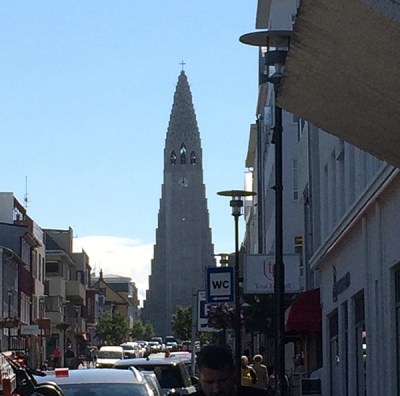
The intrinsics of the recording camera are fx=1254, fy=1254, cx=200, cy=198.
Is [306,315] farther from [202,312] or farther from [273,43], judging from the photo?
[273,43]

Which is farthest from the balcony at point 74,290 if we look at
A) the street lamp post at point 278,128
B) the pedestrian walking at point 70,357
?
the street lamp post at point 278,128

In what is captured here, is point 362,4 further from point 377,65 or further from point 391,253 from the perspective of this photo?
point 391,253

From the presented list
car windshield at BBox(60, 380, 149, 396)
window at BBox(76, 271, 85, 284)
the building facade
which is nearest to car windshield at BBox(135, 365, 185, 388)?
the building facade

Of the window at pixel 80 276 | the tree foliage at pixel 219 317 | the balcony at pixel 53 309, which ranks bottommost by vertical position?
the tree foliage at pixel 219 317

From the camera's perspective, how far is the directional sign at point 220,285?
2903cm

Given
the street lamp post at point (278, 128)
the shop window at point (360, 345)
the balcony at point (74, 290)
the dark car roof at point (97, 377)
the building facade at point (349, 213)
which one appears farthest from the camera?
the balcony at point (74, 290)

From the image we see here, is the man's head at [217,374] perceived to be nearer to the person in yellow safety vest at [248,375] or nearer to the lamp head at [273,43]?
the lamp head at [273,43]

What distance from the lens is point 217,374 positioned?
6688 millimetres

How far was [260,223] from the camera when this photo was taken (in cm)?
7825

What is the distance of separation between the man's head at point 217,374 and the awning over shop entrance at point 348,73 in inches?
108

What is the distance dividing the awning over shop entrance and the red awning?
22.2 m

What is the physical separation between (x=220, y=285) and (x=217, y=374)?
22499 mm

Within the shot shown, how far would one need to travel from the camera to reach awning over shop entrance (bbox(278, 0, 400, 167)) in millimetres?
8492

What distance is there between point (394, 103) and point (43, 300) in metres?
101
